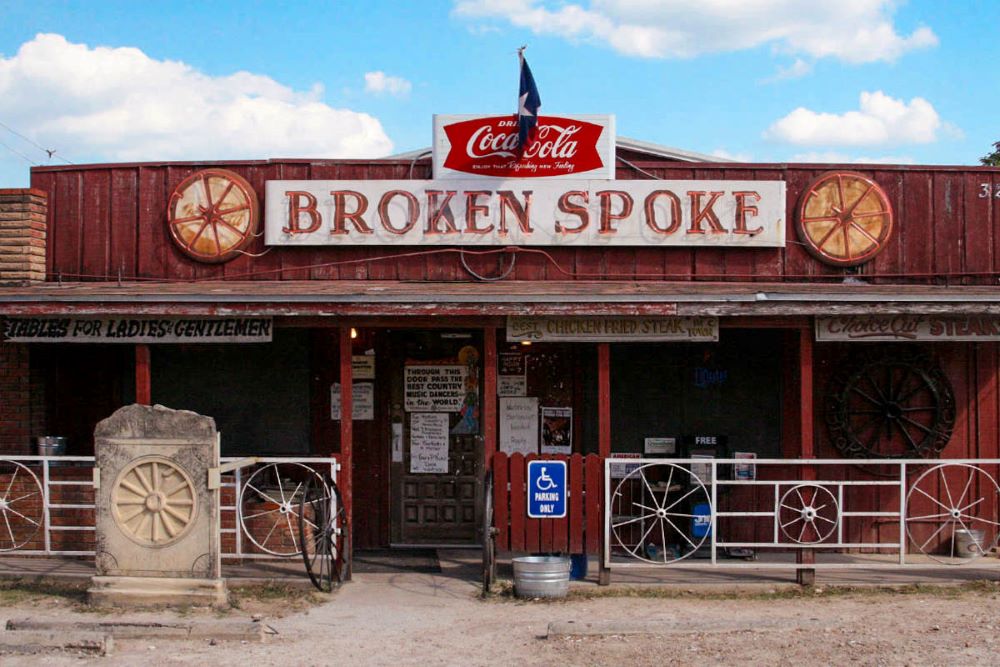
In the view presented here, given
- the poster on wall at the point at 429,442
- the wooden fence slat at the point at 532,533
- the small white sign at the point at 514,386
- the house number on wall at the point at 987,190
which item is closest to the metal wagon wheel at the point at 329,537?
the wooden fence slat at the point at 532,533

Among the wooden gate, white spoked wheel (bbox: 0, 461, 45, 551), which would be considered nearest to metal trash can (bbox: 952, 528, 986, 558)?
the wooden gate

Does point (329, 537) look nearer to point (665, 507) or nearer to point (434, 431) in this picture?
point (434, 431)

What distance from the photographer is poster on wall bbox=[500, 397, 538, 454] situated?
518 inches

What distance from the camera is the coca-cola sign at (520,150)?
40.6 ft

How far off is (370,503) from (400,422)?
1.02 m

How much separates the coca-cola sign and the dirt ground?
15.0 ft

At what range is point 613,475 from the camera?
12.6 meters

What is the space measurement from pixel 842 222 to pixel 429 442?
5.41 m

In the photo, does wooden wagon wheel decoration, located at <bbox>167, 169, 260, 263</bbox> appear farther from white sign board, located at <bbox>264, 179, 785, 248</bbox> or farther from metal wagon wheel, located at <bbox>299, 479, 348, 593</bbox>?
metal wagon wheel, located at <bbox>299, 479, 348, 593</bbox>

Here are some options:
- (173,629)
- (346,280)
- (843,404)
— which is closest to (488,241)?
(346,280)

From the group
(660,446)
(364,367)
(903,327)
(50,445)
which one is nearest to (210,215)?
(364,367)

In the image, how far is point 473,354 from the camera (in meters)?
13.3

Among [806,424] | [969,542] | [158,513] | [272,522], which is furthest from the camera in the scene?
[969,542]

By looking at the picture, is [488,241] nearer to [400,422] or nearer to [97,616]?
[400,422]
